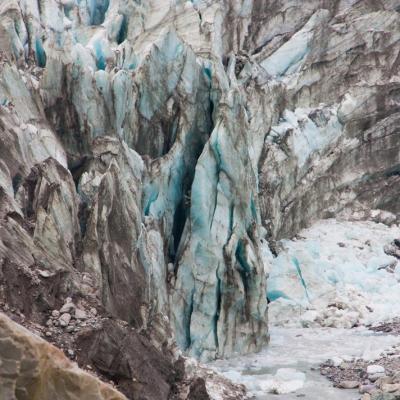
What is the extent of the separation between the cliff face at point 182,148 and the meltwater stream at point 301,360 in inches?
41.2

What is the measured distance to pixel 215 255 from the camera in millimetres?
18422

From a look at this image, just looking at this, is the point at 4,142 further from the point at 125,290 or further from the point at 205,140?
the point at 205,140

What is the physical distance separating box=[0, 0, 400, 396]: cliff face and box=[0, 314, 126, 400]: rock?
5102mm

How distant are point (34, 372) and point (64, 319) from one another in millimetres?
5489

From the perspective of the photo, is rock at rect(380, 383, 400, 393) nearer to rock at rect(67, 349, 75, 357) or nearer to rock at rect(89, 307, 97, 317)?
rock at rect(89, 307, 97, 317)

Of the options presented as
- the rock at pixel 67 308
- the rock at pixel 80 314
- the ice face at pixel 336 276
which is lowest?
the rock at pixel 80 314

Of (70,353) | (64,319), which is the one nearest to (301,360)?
(64,319)

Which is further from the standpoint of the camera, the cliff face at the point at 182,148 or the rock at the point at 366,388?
the rock at the point at 366,388

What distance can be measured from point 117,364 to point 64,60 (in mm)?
11445

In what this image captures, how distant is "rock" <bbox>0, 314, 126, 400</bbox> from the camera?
13.1 feet

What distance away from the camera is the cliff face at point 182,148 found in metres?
12.5

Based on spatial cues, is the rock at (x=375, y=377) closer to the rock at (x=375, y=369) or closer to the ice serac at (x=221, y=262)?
the rock at (x=375, y=369)

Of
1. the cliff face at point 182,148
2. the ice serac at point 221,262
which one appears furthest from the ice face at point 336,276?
the ice serac at point 221,262

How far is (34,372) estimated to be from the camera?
4.04 m
